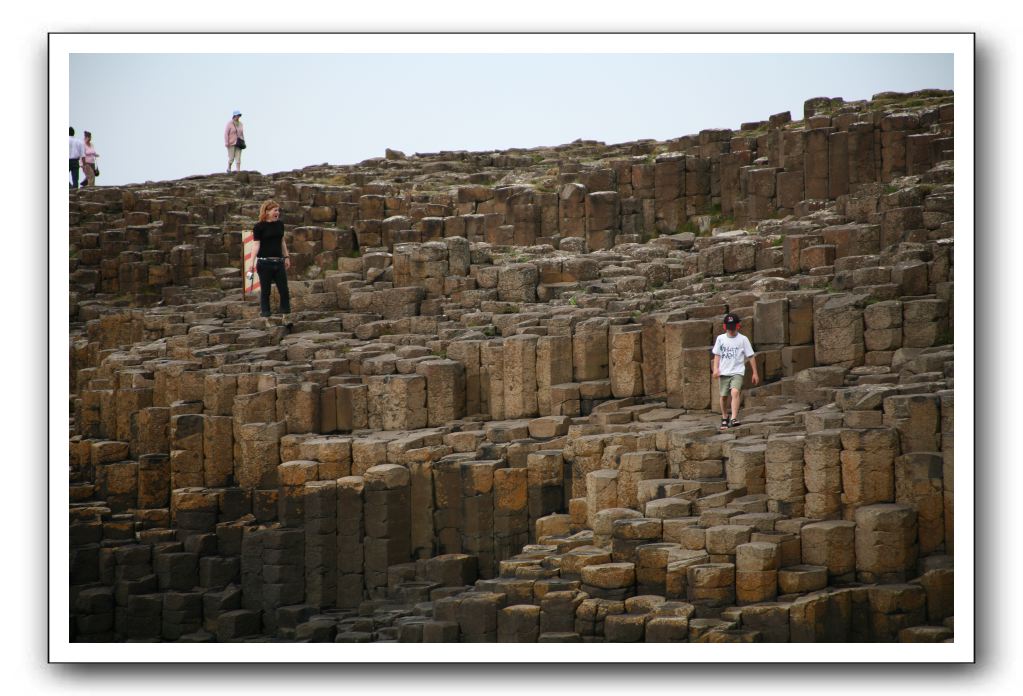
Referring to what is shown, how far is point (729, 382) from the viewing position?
21328mm

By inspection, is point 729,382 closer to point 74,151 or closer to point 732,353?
point 732,353

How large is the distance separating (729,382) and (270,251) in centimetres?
829

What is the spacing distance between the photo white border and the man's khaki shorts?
3.56 m

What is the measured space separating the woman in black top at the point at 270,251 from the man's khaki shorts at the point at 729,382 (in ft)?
25.7

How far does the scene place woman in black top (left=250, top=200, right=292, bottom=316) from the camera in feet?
83.0

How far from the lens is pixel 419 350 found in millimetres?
25906

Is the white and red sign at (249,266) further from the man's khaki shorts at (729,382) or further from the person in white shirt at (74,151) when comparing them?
the man's khaki shorts at (729,382)

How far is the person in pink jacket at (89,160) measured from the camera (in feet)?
71.8

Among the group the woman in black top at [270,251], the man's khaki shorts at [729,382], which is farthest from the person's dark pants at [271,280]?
the man's khaki shorts at [729,382]

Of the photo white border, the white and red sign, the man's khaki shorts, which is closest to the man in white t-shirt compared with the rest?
the man's khaki shorts

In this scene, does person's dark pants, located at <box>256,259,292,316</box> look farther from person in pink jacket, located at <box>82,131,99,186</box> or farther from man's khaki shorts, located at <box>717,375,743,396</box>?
man's khaki shorts, located at <box>717,375,743,396</box>
